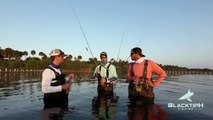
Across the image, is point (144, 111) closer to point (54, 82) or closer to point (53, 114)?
point (53, 114)

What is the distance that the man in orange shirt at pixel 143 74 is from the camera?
1123 cm

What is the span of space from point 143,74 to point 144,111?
61.1 inches

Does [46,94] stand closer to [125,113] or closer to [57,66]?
[57,66]

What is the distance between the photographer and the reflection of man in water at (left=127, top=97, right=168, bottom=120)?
9.92 m

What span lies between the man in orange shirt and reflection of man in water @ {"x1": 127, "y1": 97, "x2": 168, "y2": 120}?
45 cm

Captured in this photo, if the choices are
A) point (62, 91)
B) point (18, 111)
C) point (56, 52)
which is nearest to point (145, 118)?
point (62, 91)

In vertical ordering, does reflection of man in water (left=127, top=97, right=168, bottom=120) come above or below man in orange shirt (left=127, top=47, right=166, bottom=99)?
below

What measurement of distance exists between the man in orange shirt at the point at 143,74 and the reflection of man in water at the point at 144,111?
0.45 m

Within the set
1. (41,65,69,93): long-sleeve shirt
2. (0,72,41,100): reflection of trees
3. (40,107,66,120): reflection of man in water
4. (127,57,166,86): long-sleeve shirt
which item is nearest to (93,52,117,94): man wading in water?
(127,57,166,86): long-sleeve shirt

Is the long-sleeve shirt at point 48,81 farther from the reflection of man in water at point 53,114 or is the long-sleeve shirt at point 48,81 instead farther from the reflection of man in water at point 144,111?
the reflection of man in water at point 144,111

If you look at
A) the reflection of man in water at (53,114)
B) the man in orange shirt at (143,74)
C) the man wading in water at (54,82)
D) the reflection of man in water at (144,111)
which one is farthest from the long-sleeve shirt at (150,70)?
the reflection of man in water at (53,114)

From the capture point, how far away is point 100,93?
16188 mm

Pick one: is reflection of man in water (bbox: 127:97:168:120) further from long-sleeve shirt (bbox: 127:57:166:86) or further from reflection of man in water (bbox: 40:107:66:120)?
reflection of man in water (bbox: 40:107:66:120)

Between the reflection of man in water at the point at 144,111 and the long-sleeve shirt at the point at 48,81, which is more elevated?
the long-sleeve shirt at the point at 48,81
